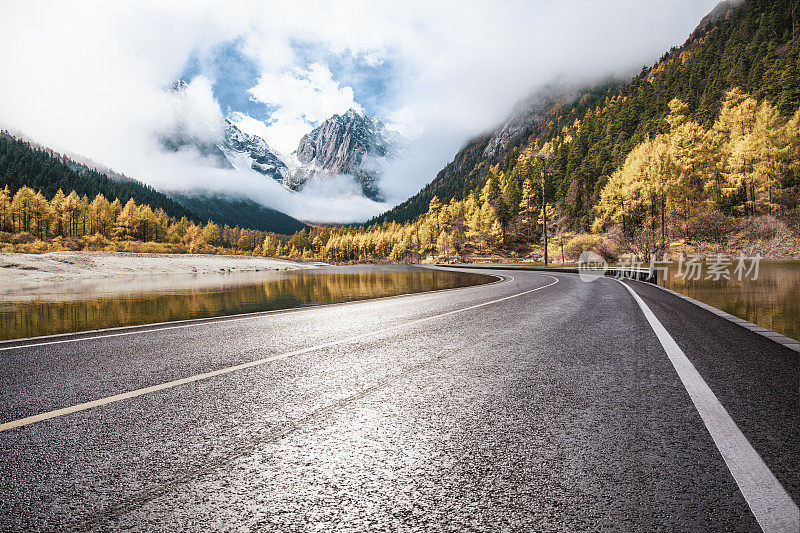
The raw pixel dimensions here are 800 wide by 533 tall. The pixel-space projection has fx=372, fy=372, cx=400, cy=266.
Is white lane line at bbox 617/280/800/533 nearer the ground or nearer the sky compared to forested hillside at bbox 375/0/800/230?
nearer the ground

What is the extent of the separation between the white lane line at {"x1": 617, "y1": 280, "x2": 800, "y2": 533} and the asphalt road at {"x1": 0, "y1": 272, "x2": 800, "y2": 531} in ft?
0.15

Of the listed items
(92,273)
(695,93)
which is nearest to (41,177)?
(92,273)

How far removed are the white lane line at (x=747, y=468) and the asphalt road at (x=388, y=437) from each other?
0.04 metres

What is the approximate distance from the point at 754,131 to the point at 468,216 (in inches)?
2126

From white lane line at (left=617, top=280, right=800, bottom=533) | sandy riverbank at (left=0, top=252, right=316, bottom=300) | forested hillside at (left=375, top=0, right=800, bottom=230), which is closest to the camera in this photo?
white lane line at (left=617, top=280, right=800, bottom=533)

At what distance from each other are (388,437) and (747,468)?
2180 mm

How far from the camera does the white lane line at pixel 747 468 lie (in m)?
1.73

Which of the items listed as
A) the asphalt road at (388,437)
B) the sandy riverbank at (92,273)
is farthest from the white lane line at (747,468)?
the sandy riverbank at (92,273)

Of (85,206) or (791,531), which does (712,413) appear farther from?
(85,206)

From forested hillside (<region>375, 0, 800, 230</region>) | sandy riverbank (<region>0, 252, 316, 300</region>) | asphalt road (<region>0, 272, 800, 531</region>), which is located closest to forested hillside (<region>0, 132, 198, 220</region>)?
sandy riverbank (<region>0, 252, 316, 300</region>)

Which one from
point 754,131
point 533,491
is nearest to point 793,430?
point 533,491

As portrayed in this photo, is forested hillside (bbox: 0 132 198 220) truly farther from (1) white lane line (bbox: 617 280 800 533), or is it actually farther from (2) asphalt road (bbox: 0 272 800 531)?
(1) white lane line (bbox: 617 280 800 533)

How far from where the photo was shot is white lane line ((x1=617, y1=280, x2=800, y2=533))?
1.73m

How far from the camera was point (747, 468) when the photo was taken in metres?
2.18
